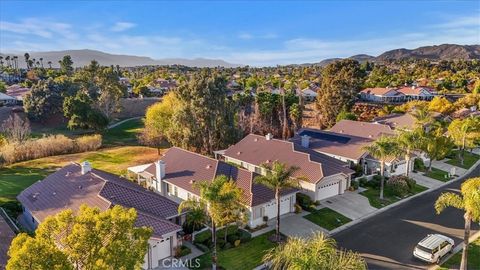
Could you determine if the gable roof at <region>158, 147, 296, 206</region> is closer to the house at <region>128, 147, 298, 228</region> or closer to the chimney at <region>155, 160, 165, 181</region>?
the house at <region>128, 147, 298, 228</region>

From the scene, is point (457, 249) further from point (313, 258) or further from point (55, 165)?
point (55, 165)

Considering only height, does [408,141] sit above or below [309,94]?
below

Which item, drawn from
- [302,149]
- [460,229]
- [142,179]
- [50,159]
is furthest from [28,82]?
[460,229]

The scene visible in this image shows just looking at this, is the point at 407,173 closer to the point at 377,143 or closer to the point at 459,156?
the point at 377,143

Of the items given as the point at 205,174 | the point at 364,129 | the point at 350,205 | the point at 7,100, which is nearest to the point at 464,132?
the point at 364,129

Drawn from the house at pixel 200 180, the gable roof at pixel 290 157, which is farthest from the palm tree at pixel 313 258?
the gable roof at pixel 290 157

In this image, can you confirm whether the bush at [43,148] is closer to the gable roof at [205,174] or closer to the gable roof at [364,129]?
the gable roof at [205,174]

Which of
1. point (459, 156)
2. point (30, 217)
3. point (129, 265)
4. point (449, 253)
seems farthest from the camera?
point (459, 156)
